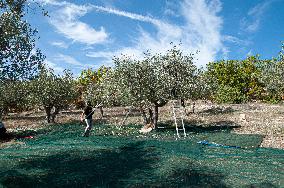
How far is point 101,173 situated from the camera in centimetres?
1433

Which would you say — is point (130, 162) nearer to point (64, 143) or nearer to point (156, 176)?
point (156, 176)

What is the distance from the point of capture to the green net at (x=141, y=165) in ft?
43.1

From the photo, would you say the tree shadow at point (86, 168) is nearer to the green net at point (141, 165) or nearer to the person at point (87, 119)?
the green net at point (141, 165)

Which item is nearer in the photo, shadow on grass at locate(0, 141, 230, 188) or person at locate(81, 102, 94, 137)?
shadow on grass at locate(0, 141, 230, 188)

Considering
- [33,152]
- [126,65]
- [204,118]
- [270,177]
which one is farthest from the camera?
[204,118]

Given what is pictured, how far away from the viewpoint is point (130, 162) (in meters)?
16.1

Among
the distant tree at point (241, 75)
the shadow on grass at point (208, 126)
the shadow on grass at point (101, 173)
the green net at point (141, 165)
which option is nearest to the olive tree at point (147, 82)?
the shadow on grass at point (208, 126)

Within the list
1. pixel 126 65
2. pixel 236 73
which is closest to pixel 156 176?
pixel 126 65

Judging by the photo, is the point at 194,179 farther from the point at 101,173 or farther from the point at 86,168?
the point at 86,168

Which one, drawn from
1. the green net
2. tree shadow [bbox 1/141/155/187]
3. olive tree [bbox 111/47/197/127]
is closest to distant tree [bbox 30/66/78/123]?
olive tree [bbox 111/47/197/127]

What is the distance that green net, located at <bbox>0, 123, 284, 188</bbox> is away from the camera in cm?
1314

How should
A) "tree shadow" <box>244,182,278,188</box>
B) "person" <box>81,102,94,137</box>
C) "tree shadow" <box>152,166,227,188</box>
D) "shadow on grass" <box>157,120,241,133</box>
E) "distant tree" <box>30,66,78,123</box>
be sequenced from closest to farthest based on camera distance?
"tree shadow" <box>244,182,278,188</box> < "tree shadow" <box>152,166,227,188</box> < "person" <box>81,102,94,137</box> < "shadow on grass" <box>157,120,241,133</box> < "distant tree" <box>30,66,78,123</box>

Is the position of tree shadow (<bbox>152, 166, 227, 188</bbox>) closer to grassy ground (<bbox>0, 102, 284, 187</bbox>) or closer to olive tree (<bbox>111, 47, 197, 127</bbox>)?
grassy ground (<bbox>0, 102, 284, 187</bbox>)

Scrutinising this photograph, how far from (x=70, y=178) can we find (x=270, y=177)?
8383 millimetres
